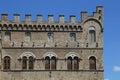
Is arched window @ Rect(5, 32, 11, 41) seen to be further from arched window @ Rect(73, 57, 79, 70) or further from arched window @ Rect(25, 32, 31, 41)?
arched window @ Rect(73, 57, 79, 70)

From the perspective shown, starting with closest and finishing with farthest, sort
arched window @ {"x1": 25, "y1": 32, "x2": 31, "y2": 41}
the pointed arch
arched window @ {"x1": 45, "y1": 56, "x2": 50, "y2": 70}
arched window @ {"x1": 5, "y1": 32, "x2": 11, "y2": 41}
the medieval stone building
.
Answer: the medieval stone building
the pointed arch
arched window @ {"x1": 45, "y1": 56, "x2": 50, "y2": 70}
arched window @ {"x1": 5, "y1": 32, "x2": 11, "y2": 41}
arched window @ {"x1": 25, "y1": 32, "x2": 31, "y2": 41}

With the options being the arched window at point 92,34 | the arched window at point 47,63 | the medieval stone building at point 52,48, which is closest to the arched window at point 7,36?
the medieval stone building at point 52,48

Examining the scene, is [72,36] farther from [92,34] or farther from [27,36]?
[27,36]

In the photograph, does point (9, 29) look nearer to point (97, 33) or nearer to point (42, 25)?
point (42, 25)

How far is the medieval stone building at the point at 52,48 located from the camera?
7062 centimetres

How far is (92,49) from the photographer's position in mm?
71188

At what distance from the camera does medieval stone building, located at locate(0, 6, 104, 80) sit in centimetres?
7062

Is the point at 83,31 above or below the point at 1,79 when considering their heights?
above

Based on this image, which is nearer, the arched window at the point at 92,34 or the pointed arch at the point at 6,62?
the pointed arch at the point at 6,62

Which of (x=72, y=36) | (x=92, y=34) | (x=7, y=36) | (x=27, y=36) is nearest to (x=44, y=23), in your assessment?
(x=27, y=36)

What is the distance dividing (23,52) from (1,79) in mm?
4258

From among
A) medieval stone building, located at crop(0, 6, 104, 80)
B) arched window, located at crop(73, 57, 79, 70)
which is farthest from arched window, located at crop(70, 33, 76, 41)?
arched window, located at crop(73, 57, 79, 70)

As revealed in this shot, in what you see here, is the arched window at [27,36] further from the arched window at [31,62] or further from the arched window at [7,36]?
the arched window at [31,62]

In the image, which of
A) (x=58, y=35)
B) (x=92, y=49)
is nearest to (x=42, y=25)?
(x=58, y=35)
